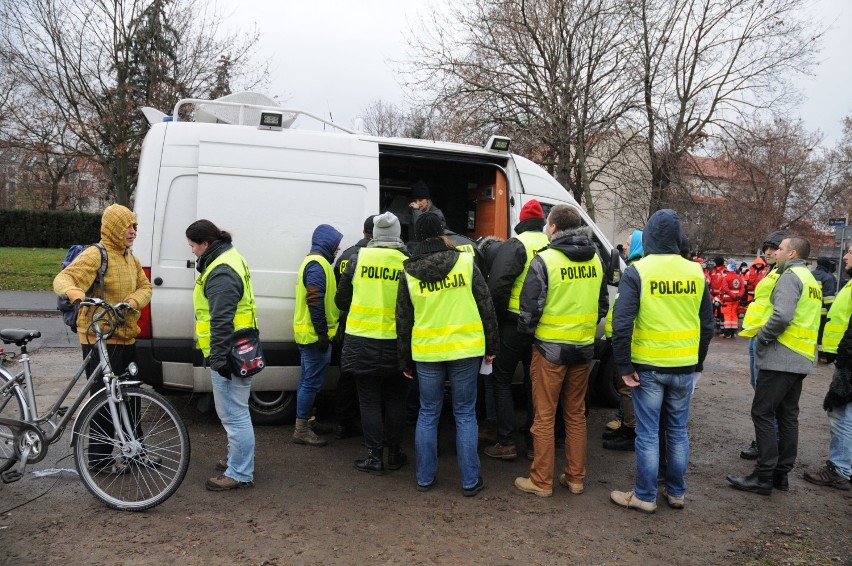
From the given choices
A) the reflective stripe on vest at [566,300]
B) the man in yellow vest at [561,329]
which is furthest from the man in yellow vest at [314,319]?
the reflective stripe on vest at [566,300]

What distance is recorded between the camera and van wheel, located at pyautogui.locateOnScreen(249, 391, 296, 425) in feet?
18.1

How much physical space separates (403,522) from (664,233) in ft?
8.05

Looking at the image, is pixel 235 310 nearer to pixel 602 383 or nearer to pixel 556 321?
pixel 556 321

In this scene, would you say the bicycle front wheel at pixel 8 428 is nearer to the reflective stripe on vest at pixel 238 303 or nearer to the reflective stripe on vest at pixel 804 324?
the reflective stripe on vest at pixel 238 303

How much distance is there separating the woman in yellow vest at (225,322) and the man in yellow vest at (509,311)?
1.90 m

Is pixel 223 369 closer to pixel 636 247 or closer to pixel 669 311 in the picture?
pixel 669 311

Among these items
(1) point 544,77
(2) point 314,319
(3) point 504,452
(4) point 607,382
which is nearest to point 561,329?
(3) point 504,452

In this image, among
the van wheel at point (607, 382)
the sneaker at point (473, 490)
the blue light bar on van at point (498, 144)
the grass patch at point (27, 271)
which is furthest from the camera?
the grass patch at point (27, 271)

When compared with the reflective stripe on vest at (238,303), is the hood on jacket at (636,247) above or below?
above

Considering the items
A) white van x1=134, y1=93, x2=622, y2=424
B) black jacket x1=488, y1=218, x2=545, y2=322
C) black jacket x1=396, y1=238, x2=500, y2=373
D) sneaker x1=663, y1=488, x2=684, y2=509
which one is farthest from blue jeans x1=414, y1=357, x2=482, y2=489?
white van x1=134, y1=93, x2=622, y2=424

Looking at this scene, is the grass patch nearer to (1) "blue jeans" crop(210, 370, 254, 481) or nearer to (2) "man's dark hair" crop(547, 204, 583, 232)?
(1) "blue jeans" crop(210, 370, 254, 481)

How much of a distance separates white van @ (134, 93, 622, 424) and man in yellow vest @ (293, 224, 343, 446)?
0.24 meters

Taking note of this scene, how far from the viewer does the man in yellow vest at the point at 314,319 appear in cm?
488

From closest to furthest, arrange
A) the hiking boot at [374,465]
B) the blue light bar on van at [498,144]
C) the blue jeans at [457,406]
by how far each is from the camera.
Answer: the blue jeans at [457,406]
the hiking boot at [374,465]
the blue light bar on van at [498,144]
